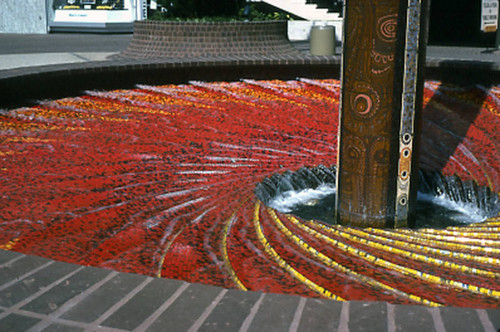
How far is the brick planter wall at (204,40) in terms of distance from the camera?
913 cm

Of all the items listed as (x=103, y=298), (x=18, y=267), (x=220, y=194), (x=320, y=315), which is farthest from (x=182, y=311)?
(x=220, y=194)

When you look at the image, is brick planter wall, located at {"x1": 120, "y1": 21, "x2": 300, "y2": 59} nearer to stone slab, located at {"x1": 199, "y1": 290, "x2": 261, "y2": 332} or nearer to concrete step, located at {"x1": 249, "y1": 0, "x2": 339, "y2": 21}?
stone slab, located at {"x1": 199, "y1": 290, "x2": 261, "y2": 332}

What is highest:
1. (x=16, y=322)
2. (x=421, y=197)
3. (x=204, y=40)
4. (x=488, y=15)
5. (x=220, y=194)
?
(x=488, y=15)

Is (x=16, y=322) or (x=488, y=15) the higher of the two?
(x=488, y=15)

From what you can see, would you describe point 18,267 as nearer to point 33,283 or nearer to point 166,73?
point 33,283

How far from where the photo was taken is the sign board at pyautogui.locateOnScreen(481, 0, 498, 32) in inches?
451

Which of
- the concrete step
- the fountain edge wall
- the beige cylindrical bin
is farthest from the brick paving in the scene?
the concrete step

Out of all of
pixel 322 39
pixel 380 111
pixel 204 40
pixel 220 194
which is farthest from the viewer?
pixel 322 39

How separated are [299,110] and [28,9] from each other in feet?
57.2

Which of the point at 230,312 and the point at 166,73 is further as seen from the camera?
the point at 166,73

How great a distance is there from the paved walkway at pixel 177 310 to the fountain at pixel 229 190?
23.5 inches

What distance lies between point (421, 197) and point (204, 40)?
5.73m

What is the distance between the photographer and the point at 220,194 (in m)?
3.58

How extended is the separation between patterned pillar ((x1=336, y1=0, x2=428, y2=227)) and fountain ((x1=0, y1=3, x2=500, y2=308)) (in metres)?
0.16
